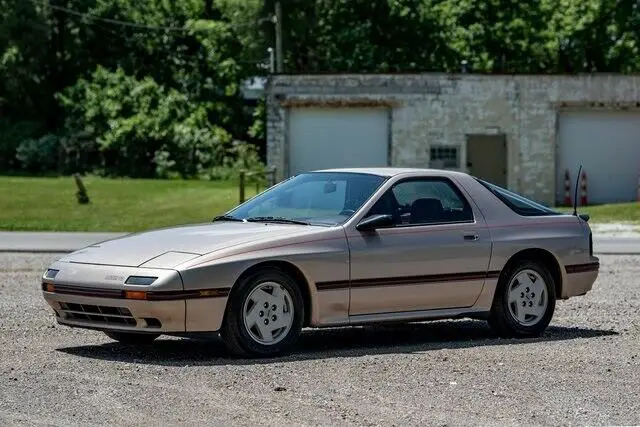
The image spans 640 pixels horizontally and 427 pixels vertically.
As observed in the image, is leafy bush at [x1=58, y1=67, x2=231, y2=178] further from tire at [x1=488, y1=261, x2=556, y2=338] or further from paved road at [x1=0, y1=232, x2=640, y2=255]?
tire at [x1=488, y1=261, x2=556, y2=338]

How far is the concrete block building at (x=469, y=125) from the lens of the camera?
45.4 metres

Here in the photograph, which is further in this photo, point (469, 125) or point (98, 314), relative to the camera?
point (469, 125)

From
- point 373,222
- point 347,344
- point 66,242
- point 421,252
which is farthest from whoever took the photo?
point 66,242

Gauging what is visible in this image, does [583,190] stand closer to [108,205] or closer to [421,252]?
[108,205]

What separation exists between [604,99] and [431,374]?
36.0 m

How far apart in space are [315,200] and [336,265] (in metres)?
0.90

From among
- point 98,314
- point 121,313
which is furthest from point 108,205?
point 121,313

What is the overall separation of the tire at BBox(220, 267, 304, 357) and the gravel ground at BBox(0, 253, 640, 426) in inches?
6.9

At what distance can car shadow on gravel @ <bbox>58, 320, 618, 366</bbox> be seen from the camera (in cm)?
1158

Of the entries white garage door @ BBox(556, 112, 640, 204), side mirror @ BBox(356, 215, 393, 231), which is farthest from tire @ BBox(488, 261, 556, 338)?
white garage door @ BBox(556, 112, 640, 204)

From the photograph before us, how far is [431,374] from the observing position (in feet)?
35.3

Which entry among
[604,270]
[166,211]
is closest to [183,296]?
[604,270]

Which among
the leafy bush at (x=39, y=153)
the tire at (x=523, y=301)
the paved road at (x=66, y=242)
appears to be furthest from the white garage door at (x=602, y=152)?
the tire at (x=523, y=301)

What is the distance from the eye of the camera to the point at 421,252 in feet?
40.7
